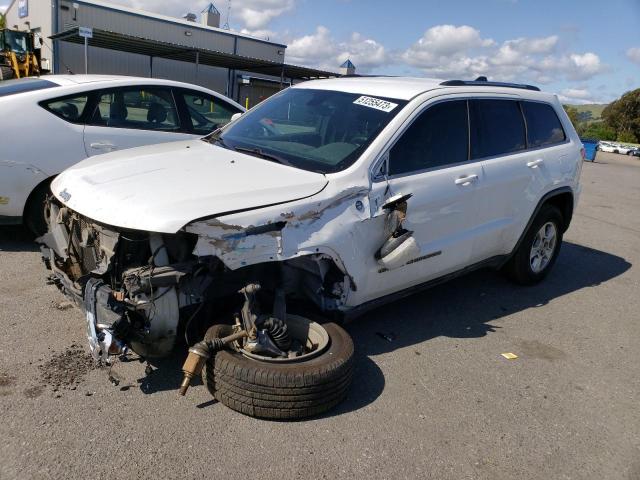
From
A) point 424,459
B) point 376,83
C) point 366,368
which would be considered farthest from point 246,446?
point 376,83

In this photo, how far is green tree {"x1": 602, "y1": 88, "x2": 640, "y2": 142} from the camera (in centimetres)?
5400

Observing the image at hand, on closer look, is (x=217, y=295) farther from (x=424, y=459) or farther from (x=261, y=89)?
(x=261, y=89)

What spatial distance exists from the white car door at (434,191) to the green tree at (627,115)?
56286 mm

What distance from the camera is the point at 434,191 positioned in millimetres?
4078

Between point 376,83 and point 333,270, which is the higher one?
point 376,83

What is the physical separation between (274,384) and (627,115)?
203 ft

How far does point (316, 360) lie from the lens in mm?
3287

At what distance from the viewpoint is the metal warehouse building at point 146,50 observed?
2838 centimetres

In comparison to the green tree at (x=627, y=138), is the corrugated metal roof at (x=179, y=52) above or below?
above

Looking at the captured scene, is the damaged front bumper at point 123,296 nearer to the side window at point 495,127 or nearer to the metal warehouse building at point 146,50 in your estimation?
the side window at point 495,127

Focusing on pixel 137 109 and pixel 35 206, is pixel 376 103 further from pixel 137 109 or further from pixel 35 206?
pixel 35 206

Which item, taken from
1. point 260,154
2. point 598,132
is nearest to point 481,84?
point 260,154

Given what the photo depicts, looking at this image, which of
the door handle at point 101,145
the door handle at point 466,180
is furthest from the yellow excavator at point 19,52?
the door handle at point 466,180

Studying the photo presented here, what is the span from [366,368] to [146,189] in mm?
1863
